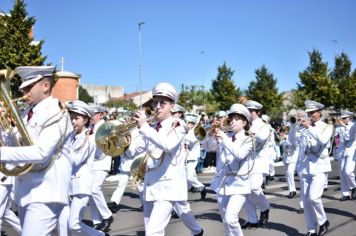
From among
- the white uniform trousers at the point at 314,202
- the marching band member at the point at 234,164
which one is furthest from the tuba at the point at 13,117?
the white uniform trousers at the point at 314,202

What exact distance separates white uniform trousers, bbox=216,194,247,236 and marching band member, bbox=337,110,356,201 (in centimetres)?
568

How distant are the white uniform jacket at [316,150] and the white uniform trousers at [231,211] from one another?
1731mm

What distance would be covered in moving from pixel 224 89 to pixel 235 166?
49.7 m

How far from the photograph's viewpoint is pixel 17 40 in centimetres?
2784

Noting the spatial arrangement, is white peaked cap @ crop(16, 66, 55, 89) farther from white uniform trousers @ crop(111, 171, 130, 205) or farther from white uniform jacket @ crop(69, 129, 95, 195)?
white uniform trousers @ crop(111, 171, 130, 205)

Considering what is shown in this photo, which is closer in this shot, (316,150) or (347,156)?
(316,150)

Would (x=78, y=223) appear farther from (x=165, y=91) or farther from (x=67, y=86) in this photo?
(x=67, y=86)

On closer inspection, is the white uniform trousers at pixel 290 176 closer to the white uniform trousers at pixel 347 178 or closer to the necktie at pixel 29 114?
the white uniform trousers at pixel 347 178

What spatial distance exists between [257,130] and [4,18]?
2295cm

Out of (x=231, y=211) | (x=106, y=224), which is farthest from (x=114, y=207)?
(x=231, y=211)

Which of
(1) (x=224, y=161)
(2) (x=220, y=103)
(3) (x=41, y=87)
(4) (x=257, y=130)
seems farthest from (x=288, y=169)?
(2) (x=220, y=103)

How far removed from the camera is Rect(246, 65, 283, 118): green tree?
5638 cm

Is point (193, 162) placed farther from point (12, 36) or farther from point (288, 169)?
point (12, 36)

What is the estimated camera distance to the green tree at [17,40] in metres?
27.4
